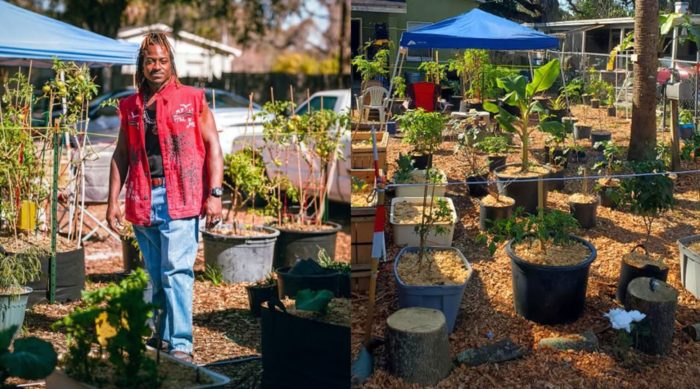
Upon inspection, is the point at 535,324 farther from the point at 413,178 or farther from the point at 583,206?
the point at 413,178

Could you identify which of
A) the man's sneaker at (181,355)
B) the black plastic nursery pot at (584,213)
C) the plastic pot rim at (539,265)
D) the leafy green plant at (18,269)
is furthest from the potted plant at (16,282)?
the black plastic nursery pot at (584,213)

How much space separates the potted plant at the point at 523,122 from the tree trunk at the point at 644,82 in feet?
1.47

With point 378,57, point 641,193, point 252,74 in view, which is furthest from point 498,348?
point 252,74

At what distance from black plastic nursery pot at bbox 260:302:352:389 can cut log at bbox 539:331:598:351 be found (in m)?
0.74

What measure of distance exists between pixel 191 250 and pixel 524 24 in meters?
1.41

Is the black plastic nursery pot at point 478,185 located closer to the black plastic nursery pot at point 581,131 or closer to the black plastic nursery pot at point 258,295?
the black plastic nursery pot at point 581,131

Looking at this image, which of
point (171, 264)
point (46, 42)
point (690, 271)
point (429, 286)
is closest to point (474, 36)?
point (429, 286)

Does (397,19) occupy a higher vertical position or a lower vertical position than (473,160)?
higher

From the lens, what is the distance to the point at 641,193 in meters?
3.28

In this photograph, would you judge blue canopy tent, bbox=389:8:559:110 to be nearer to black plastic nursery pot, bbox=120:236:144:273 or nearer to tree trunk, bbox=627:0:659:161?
tree trunk, bbox=627:0:659:161

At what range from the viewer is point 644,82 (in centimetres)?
324

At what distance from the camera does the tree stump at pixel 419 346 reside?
295 cm

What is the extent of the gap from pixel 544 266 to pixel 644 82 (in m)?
0.81

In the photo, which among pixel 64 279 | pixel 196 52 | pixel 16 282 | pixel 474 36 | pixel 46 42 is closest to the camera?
pixel 474 36
